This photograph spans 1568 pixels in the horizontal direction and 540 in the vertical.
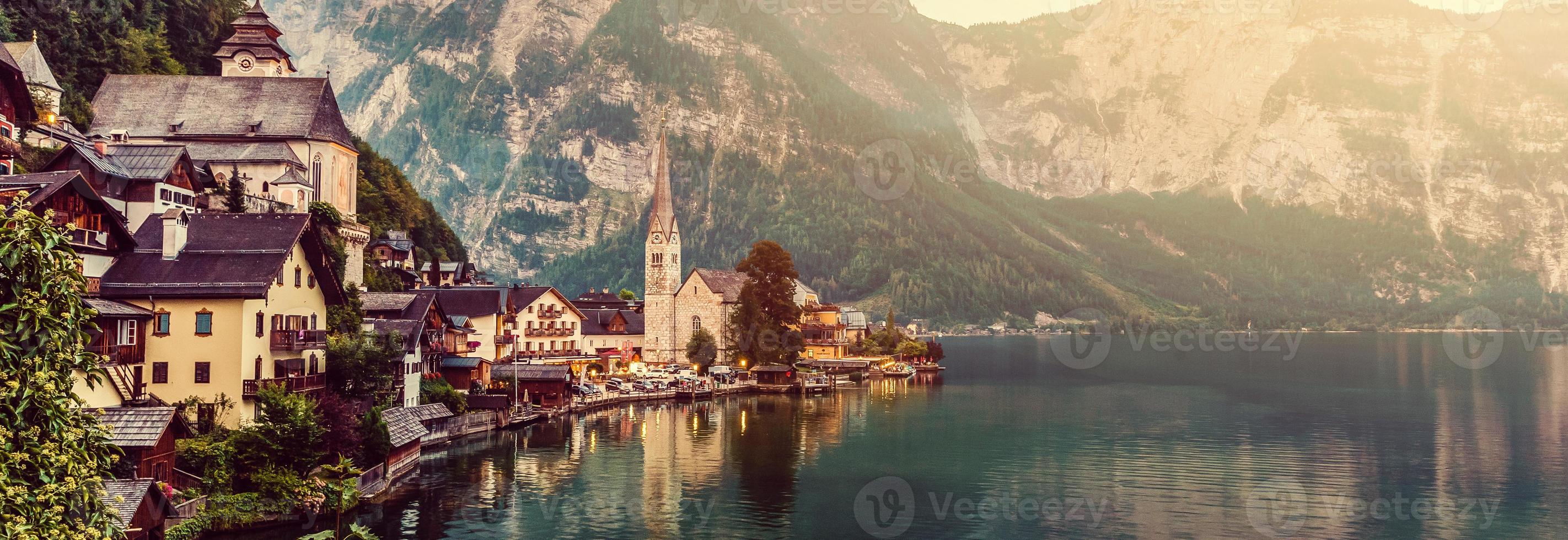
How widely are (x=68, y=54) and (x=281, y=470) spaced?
57690 millimetres

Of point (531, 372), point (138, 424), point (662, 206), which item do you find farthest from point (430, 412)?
point (662, 206)

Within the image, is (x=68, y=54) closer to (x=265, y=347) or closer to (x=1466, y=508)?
(x=265, y=347)

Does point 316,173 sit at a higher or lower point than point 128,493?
higher

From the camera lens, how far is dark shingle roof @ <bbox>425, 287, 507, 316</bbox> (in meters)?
90.5

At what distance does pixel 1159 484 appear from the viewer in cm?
5922

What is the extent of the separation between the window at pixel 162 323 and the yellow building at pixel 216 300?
0.10ft

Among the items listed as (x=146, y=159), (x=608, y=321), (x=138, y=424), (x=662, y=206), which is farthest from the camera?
(x=662, y=206)

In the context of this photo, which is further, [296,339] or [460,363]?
[460,363]

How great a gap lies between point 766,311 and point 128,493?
9870 centimetres

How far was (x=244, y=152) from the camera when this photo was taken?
257 ft

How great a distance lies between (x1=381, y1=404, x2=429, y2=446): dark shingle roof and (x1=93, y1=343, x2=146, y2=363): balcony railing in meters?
10.6

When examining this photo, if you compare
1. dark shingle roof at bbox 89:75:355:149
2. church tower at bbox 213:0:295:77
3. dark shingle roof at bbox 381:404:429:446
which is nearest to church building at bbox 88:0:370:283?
dark shingle roof at bbox 89:75:355:149

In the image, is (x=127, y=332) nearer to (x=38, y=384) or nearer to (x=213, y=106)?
(x=38, y=384)

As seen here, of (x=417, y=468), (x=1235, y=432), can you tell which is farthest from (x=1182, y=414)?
(x=417, y=468)
